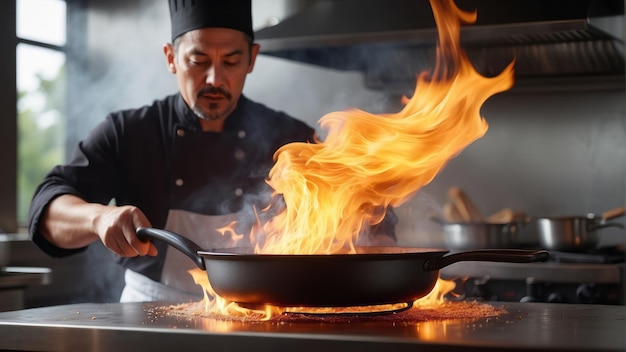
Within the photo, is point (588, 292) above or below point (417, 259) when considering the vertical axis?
below

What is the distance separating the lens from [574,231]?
10.3 feet

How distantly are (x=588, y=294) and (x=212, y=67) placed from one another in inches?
59.6

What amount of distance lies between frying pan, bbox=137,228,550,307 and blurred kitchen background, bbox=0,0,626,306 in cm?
185

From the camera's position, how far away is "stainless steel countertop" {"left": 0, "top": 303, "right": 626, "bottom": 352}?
43.0 inches

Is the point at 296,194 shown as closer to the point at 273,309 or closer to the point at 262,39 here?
the point at 273,309

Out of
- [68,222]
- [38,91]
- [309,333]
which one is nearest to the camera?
[309,333]

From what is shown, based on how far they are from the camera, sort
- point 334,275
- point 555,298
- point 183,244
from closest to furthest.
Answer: point 334,275 → point 183,244 → point 555,298

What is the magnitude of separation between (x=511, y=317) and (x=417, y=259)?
0.20 metres

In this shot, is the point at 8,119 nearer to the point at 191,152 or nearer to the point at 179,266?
the point at 191,152

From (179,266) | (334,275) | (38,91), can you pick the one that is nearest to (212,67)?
(179,266)

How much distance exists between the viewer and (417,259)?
4.32ft

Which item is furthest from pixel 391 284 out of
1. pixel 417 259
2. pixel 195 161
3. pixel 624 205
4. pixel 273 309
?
pixel 624 205

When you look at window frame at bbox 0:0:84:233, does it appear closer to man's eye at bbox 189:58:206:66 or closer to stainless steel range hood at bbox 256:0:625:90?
stainless steel range hood at bbox 256:0:625:90

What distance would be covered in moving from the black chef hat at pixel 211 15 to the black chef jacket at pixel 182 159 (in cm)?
29
